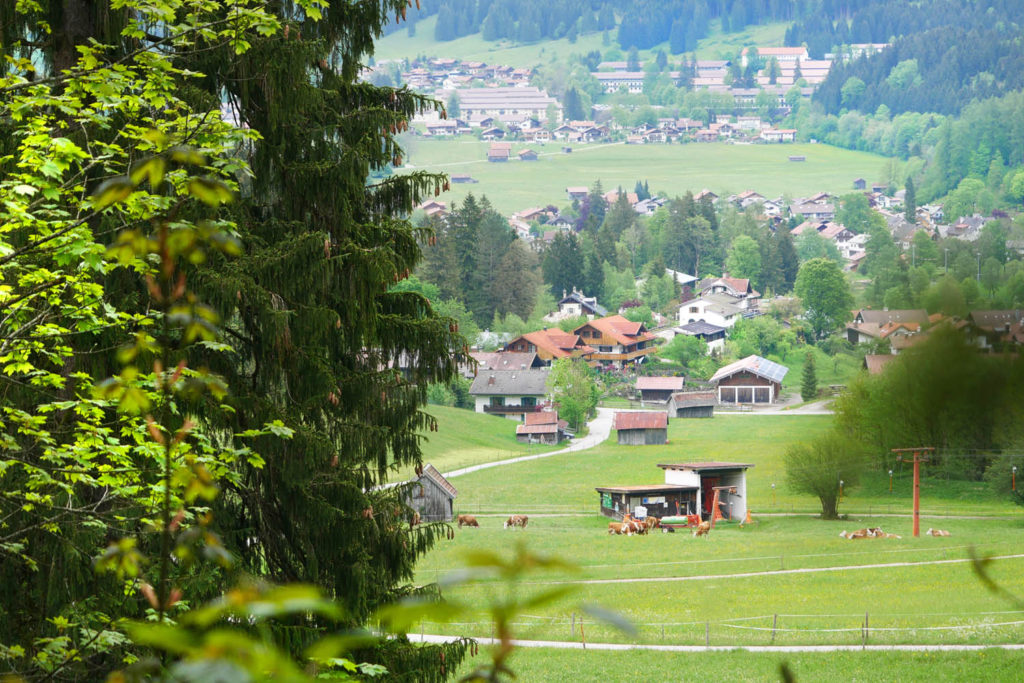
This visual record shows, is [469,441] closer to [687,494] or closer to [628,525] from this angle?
[687,494]

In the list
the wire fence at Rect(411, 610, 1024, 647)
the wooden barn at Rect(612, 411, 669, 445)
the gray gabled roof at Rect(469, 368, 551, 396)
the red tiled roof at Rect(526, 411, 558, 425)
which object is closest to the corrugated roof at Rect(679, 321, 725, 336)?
the gray gabled roof at Rect(469, 368, 551, 396)

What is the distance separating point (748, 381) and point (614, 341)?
47.7 ft

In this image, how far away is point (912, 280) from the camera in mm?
1412

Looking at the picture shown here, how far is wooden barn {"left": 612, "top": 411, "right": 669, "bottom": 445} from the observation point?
160 feet

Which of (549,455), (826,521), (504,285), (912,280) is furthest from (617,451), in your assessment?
(912,280)

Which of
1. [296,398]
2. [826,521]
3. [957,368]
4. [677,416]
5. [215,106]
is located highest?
[215,106]

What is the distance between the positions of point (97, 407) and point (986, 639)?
17.5m

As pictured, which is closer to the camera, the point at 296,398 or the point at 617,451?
the point at 296,398

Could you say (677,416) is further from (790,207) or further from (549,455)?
(790,207)

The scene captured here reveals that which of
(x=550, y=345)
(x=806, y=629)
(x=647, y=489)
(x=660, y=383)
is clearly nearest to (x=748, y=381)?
(x=660, y=383)

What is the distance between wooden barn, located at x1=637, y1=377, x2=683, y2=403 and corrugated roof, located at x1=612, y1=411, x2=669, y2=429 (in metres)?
11.6

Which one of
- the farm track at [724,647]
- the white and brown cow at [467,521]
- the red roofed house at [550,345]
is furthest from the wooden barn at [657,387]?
the farm track at [724,647]

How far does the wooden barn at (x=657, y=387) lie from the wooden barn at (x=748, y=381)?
7.41 ft

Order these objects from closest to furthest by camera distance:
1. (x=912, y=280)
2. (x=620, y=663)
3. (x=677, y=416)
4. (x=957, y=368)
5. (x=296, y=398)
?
(x=957, y=368), (x=912, y=280), (x=296, y=398), (x=620, y=663), (x=677, y=416)
